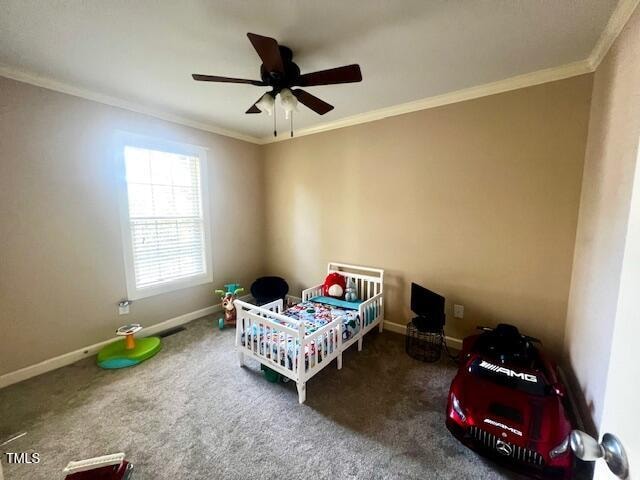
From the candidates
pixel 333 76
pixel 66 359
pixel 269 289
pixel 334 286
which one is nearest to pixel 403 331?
pixel 334 286

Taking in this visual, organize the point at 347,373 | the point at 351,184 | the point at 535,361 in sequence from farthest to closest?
the point at 351,184, the point at 347,373, the point at 535,361

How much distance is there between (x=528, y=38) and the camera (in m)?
1.61

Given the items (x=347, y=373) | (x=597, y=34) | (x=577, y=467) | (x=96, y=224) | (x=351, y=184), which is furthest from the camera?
(x=351, y=184)

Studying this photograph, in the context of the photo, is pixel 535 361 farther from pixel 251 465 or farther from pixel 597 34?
pixel 597 34

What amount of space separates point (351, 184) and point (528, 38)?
1.85 meters

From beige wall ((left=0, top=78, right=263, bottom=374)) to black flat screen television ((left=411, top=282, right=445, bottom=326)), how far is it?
2807mm

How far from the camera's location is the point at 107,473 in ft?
3.79

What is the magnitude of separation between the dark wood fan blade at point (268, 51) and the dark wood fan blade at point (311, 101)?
24cm

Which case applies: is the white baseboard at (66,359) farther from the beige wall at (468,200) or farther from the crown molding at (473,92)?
the crown molding at (473,92)

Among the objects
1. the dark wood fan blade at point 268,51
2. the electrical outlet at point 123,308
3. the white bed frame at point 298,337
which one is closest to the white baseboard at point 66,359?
the electrical outlet at point 123,308

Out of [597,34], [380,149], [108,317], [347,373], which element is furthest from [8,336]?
[597,34]

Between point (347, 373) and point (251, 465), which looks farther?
point (347, 373)

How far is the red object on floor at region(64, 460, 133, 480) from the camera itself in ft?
3.64

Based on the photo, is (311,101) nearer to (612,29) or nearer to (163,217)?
(612,29)
